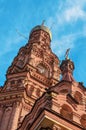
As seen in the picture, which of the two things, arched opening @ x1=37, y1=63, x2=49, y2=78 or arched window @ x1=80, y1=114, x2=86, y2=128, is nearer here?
arched window @ x1=80, y1=114, x2=86, y2=128

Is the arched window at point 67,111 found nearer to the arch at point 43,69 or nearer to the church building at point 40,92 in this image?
the church building at point 40,92

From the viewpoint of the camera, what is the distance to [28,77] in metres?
45.2

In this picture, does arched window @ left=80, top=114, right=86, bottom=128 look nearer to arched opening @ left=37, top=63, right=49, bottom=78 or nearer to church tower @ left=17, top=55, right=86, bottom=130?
church tower @ left=17, top=55, right=86, bottom=130

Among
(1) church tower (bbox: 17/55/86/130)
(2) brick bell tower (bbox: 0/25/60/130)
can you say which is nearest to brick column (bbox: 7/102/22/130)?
(2) brick bell tower (bbox: 0/25/60/130)

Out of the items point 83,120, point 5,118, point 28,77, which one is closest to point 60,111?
point 83,120

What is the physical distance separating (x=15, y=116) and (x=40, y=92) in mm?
6853

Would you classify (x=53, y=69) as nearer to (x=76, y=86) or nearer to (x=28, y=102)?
(x=28, y=102)

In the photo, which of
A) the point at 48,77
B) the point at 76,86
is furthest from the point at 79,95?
the point at 48,77

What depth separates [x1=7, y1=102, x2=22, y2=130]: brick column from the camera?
120 ft

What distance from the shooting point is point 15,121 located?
123 ft

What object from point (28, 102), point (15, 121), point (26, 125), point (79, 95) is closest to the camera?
point (26, 125)

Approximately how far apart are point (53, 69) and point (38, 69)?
259 cm

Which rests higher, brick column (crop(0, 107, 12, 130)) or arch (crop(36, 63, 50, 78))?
arch (crop(36, 63, 50, 78))

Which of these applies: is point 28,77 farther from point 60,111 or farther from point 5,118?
point 60,111
